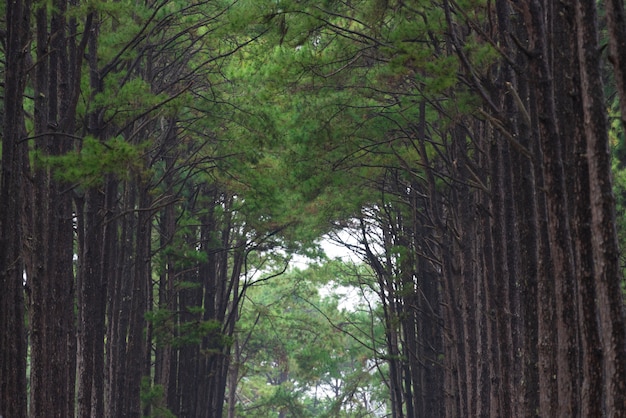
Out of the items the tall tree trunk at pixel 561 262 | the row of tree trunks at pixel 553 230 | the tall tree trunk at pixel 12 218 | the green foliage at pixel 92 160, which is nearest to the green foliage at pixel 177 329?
the row of tree trunks at pixel 553 230

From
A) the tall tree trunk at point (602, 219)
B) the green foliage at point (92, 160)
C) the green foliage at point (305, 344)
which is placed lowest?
the tall tree trunk at point (602, 219)

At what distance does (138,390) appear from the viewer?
878 inches

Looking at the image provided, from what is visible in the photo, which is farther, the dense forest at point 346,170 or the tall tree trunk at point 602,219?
the dense forest at point 346,170

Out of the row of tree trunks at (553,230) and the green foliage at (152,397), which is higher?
the green foliage at (152,397)

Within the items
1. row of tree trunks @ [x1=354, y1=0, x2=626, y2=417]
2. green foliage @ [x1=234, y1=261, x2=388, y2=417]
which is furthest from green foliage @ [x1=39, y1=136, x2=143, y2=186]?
green foliage @ [x1=234, y1=261, x2=388, y2=417]

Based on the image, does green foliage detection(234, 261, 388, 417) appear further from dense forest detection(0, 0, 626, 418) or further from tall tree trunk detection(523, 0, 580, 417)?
tall tree trunk detection(523, 0, 580, 417)

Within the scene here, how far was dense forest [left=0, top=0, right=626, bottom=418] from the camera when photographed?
938 cm

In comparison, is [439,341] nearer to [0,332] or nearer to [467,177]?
[467,177]

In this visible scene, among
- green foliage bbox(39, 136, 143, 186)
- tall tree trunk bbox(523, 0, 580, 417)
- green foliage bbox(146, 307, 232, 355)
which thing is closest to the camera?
tall tree trunk bbox(523, 0, 580, 417)

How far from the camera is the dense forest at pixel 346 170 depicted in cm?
938

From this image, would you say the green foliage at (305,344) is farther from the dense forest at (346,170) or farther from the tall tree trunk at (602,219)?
the tall tree trunk at (602,219)

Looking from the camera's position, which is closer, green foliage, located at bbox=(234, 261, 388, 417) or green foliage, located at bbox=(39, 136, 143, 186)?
green foliage, located at bbox=(39, 136, 143, 186)

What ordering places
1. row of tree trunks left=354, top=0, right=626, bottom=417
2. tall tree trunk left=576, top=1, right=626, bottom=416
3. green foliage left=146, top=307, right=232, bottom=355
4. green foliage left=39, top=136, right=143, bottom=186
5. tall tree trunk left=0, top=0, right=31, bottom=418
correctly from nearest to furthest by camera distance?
tall tree trunk left=576, top=1, right=626, bottom=416
row of tree trunks left=354, top=0, right=626, bottom=417
tall tree trunk left=0, top=0, right=31, bottom=418
green foliage left=39, top=136, right=143, bottom=186
green foliage left=146, top=307, right=232, bottom=355

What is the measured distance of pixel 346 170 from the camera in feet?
71.5
